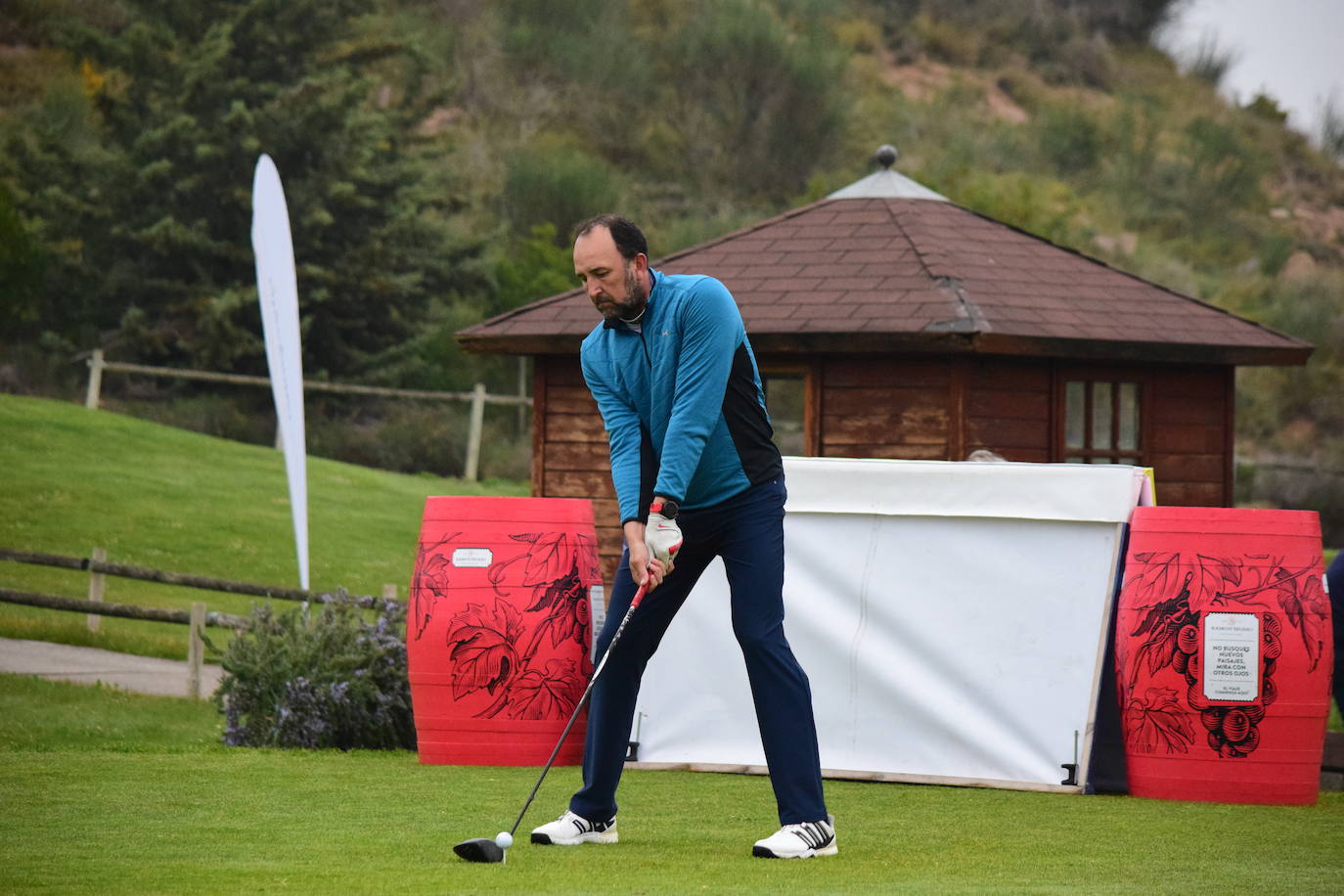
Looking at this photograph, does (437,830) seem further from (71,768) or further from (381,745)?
(381,745)

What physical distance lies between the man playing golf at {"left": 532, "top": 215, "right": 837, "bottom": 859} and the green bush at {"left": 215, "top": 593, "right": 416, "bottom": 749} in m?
2.64

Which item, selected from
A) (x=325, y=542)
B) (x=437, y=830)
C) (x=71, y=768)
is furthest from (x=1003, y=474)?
(x=325, y=542)

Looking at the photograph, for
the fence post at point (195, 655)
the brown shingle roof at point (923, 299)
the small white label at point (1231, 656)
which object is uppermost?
the brown shingle roof at point (923, 299)

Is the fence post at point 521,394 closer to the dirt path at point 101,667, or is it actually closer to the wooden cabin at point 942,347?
the dirt path at point 101,667

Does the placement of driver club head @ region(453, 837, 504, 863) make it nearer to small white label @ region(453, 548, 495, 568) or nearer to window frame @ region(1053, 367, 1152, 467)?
small white label @ region(453, 548, 495, 568)

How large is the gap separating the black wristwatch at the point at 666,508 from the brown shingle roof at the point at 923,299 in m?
5.85

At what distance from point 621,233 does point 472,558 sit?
2265mm

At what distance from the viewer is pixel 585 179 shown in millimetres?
36688

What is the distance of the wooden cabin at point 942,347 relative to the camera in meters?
10.8

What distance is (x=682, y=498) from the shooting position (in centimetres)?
465

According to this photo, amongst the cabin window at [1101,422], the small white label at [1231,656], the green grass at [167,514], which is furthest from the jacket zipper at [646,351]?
the green grass at [167,514]

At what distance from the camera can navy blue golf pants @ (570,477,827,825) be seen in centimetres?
473

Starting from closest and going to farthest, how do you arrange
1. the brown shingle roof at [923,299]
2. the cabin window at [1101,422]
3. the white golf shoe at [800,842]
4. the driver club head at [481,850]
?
the driver club head at [481,850] < the white golf shoe at [800,842] < the brown shingle roof at [923,299] < the cabin window at [1101,422]

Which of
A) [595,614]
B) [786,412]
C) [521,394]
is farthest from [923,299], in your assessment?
[521,394]
